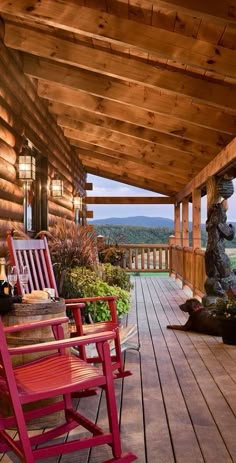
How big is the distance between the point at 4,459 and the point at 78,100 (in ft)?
16.3

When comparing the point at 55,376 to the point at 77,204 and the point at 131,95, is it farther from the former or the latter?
the point at 77,204

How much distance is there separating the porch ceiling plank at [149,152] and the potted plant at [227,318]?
3397 mm

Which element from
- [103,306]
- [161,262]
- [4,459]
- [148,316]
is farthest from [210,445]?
[161,262]

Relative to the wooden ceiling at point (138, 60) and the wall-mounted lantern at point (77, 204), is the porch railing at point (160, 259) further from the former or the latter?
the wooden ceiling at point (138, 60)

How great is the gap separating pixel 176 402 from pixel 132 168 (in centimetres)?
790

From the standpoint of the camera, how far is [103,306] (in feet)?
15.6

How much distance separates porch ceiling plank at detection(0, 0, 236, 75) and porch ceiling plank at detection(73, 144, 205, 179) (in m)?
4.20

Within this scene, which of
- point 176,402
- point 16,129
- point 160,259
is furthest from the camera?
point 160,259

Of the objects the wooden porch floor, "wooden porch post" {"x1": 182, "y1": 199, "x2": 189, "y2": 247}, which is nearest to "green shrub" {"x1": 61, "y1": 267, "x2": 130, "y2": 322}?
the wooden porch floor

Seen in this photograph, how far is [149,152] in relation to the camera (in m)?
8.39

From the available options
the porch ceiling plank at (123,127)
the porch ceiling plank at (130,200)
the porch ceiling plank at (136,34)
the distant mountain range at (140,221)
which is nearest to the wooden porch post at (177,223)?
the porch ceiling plank at (130,200)

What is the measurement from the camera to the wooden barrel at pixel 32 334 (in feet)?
9.31

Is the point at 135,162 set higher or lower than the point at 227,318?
higher

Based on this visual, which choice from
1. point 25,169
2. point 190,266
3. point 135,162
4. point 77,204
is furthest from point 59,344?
point 135,162
